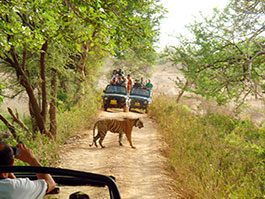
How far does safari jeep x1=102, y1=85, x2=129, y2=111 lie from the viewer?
17.7m

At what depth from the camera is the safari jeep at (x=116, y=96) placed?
1772 centimetres

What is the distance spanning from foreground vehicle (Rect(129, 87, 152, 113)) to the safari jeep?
326mm

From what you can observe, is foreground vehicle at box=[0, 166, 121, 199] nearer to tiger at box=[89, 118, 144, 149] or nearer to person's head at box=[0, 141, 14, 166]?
person's head at box=[0, 141, 14, 166]

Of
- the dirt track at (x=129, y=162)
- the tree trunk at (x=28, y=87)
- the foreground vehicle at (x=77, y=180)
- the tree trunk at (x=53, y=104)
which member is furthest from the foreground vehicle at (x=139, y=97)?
the foreground vehicle at (x=77, y=180)

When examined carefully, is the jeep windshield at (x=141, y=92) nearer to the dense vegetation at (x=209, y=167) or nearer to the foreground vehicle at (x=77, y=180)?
the dense vegetation at (x=209, y=167)

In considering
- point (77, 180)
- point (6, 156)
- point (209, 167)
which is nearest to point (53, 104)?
point (209, 167)

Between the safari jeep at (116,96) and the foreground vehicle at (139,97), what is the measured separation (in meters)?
0.33

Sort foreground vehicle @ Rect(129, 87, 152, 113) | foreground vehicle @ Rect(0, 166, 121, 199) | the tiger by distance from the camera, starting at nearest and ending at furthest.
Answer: foreground vehicle @ Rect(0, 166, 121, 199)
the tiger
foreground vehicle @ Rect(129, 87, 152, 113)

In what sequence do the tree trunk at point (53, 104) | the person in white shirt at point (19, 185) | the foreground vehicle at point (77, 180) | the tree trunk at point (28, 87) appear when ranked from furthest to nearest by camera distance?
the tree trunk at point (53, 104), the tree trunk at point (28, 87), the person in white shirt at point (19, 185), the foreground vehicle at point (77, 180)

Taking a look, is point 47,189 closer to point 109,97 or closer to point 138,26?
point 138,26

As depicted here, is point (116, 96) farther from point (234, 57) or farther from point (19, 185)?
point (19, 185)

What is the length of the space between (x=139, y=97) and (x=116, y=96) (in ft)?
3.72

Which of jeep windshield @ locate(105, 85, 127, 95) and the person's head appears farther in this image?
jeep windshield @ locate(105, 85, 127, 95)

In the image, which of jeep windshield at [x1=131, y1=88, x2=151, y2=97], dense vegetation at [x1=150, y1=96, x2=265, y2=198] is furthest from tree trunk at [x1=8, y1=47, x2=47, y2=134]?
jeep windshield at [x1=131, y1=88, x2=151, y2=97]
